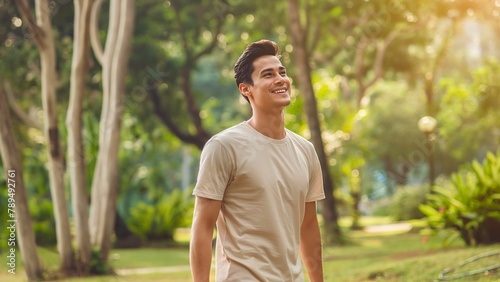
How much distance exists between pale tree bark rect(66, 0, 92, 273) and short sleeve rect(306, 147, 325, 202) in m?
11.3

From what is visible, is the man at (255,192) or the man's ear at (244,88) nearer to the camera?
the man at (255,192)

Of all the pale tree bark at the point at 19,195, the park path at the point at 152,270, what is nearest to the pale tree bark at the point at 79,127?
the pale tree bark at the point at 19,195

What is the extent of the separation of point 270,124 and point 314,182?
42 cm

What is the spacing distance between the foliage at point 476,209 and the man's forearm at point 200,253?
10678 mm

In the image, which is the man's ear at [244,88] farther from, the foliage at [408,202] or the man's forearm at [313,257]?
the foliage at [408,202]

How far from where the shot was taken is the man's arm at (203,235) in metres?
3.88

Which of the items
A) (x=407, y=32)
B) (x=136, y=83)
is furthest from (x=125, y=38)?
(x=407, y=32)

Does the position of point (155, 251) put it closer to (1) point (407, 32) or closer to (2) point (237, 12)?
(2) point (237, 12)

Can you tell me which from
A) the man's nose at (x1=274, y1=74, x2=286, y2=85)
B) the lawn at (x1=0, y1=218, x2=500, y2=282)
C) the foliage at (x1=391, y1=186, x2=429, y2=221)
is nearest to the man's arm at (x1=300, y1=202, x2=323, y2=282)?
the man's nose at (x1=274, y1=74, x2=286, y2=85)

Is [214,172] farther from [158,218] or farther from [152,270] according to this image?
[158,218]

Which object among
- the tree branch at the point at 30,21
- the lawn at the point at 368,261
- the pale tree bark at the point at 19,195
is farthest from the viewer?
the tree branch at the point at 30,21

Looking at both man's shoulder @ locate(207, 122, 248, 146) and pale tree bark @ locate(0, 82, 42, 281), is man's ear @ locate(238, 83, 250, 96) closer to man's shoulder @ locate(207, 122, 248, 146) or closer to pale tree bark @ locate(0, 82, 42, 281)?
man's shoulder @ locate(207, 122, 248, 146)

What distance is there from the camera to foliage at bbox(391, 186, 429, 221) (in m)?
31.4

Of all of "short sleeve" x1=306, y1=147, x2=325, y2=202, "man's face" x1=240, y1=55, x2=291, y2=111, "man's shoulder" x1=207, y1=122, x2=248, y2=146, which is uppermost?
"man's face" x1=240, y1=55, x2=291, y2=111
